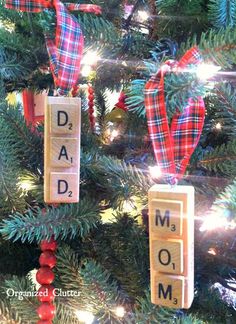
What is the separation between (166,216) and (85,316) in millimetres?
230

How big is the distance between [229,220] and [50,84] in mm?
384

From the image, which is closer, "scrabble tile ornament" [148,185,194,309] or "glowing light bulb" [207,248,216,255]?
"scrabble tile ornament" [148,185,194,309]

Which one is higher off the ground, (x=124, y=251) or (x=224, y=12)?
(x=224, y=12)

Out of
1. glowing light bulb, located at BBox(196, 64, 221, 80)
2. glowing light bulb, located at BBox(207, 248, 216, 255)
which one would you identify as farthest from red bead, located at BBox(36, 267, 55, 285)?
glowing light bulb, located at BBox(196, 64, 221, 80)

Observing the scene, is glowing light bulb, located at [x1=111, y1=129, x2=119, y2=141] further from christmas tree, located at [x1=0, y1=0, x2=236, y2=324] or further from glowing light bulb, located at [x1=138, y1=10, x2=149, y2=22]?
glowing light bulb, located at [x1=138, y1=10, x2=149, y2=22]

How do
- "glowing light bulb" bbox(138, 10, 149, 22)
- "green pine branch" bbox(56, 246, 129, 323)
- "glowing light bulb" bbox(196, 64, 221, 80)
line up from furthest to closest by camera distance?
"glowing light bulb" bbox(138, 10, 149, 22) < "green pine branch" bbox(56, 246, 129, 323) < "glowing light bulb" bbox(196, 64, 221, 80)

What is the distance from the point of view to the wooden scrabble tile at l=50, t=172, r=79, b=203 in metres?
0.49

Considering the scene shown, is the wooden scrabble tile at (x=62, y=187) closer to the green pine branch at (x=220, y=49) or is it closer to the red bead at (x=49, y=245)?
the red bead at (x=49, y=245)

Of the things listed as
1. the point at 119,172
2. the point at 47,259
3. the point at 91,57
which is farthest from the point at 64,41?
the point at 47,259

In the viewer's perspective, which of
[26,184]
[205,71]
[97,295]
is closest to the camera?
[205,71]

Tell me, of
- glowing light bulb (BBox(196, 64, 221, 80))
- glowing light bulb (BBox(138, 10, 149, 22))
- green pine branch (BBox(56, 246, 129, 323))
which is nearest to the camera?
glowing light bulb (BBox(196, 64, 221, 80))

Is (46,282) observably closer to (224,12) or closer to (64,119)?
(64,119)

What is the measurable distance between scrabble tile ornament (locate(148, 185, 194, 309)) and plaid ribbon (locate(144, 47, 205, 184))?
0.08 ft

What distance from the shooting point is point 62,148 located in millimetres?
485
